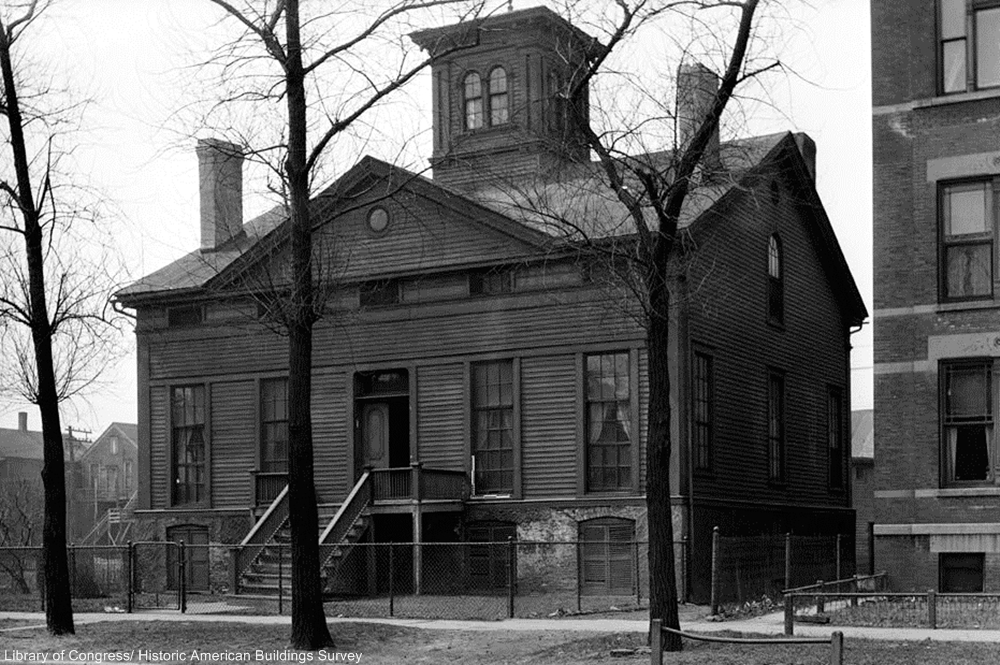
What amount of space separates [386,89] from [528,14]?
1651 centimetres

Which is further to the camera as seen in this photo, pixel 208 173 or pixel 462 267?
pixel 208 173

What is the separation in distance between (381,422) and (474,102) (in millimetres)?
9387

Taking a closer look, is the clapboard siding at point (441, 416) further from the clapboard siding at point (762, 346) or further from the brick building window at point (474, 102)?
the brick building window at point (474, 102)

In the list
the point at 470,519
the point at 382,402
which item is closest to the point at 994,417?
the point at 470,519

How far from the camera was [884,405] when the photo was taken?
2600 centimetres

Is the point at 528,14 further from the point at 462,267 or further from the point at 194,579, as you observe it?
the point at 194,579

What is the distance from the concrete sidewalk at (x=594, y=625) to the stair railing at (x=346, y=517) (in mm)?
3788

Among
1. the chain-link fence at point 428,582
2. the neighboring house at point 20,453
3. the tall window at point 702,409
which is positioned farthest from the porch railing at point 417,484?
the neighboring house at point 20,453

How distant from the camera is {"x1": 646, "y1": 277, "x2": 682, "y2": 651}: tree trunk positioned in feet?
62.3

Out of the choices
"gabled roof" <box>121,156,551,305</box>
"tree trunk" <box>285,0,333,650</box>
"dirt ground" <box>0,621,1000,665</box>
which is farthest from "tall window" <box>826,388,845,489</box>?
"tree trunk" <box>285,0,333,650</box>

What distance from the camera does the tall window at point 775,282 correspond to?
34500 mm

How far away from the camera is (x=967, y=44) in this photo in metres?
25.4

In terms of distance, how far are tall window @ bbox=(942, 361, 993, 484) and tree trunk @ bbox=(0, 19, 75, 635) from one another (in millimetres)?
14902

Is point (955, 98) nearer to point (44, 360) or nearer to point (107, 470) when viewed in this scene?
point (44, 360)
